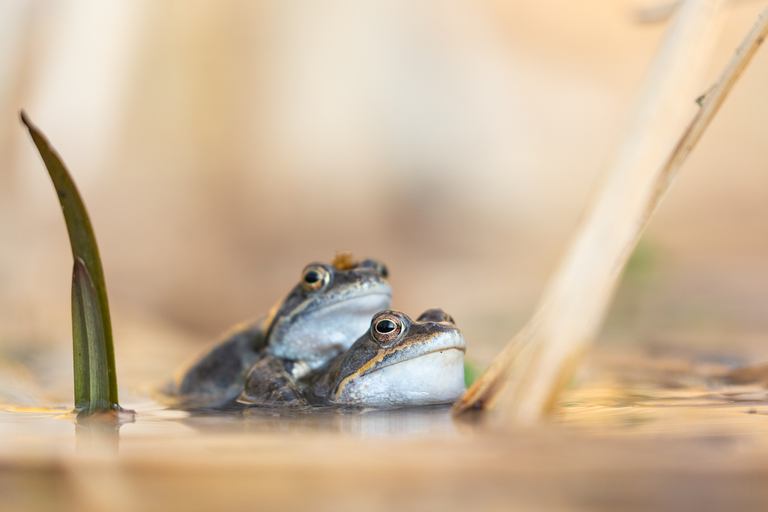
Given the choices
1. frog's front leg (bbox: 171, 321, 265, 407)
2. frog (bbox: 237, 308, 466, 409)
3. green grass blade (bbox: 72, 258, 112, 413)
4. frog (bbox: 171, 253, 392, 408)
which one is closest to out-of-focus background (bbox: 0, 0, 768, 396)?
frog's front leg (bbox: 171, 321, 265, 407)

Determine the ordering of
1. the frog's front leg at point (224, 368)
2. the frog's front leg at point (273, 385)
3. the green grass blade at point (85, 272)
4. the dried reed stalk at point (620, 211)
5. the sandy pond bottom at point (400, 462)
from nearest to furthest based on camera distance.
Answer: the sandy pond bottom at point (400, 462) → the dried reed stalk at point (620, 211) → the green grass blade at point (85, 272) → the frog's front leg at point (273, 385) → the frog's front leg at point (224, 368)

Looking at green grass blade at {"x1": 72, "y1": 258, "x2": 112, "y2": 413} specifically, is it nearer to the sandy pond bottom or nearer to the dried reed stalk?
the sandy pond bottom

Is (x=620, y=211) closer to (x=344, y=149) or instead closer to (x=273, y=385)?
(x=273, y=385)

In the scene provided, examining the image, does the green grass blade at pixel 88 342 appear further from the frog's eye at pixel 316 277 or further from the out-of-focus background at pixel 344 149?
the out-of-focus background at pixel 344 149

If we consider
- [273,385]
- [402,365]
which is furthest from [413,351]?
[273,385]

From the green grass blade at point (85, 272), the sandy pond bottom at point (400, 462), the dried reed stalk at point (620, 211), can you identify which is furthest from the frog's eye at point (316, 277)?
the dried reed stalk at point (620, 211)

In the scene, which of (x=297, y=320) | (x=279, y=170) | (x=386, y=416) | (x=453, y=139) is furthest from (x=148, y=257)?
(x=386, y=416)
